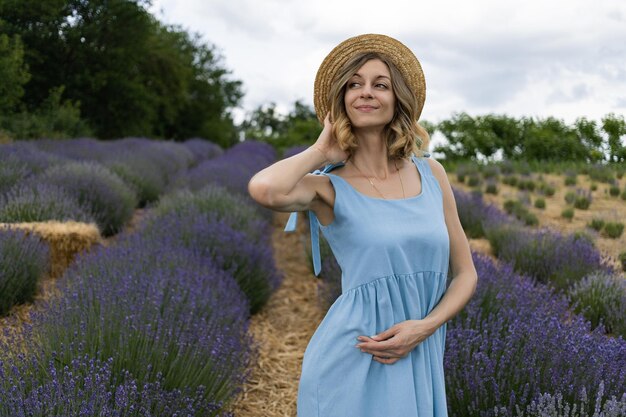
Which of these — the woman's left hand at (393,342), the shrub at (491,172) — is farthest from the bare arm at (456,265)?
the shrub at (491,172)

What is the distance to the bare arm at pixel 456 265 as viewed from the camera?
6.12 ft

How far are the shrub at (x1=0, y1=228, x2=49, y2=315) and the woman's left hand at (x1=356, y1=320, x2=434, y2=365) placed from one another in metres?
3.12

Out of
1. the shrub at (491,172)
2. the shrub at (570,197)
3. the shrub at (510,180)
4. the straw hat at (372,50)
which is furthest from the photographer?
the shrub at (491,172)

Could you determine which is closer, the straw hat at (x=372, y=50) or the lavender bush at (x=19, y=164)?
the straw hat at (x=372, y=50)

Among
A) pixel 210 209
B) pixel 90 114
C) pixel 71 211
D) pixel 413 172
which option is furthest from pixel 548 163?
pixel 90 114

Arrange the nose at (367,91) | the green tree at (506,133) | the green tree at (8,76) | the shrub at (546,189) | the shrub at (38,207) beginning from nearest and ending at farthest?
the nose at (367,91)
the shrub at (38,207)
the shrub at (546,189)
the green tree at (8,76)
the green tree at (506,133)

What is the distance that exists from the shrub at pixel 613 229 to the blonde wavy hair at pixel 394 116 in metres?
5.72

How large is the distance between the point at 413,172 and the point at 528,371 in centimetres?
117

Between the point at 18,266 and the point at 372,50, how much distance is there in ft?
10.8

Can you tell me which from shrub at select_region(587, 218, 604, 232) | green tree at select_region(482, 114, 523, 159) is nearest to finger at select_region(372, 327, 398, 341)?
shrub at select_region(587, 218, 604, 232)

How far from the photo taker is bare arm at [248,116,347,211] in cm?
175

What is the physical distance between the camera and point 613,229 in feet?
22.6

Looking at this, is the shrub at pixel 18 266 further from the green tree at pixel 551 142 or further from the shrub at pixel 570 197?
the green tree at pixel 551 142

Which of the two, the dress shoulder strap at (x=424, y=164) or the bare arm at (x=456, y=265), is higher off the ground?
the dress shoulder strap at (x=424, y=164)
